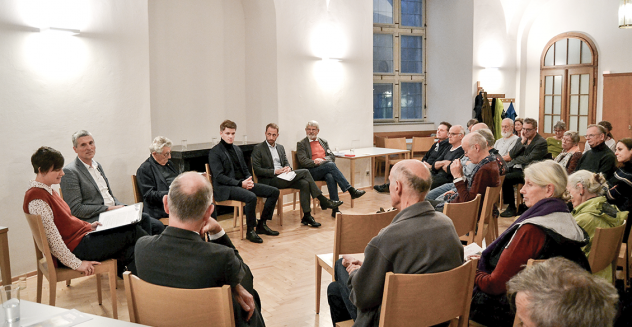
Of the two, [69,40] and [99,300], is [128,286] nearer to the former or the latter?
[99,300]

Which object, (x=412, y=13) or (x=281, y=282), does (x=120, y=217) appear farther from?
(x=412, y=13)

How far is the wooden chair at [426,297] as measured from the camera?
193 cm

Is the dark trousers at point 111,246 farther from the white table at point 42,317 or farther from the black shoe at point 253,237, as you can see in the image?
the black shoe at point 253,237

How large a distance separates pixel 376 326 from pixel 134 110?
4.07 m

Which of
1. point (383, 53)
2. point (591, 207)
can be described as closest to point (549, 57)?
point (383, 53)

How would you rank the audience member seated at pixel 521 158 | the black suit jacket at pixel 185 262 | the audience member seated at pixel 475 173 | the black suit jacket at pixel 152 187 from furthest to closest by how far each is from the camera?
the audience member seated at pixel 521 158, the black suit jacket at pixel 152 187, the audience member seated at pixel 475 173, the black suit jacket at pixel 185 262

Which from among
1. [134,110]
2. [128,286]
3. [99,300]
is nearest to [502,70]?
[134,110]

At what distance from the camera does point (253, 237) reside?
5.50m

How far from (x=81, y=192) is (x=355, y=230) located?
7.68 ft

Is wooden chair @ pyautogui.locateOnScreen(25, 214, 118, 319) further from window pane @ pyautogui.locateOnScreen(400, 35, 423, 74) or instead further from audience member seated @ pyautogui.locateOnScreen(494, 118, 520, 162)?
window pane @ pyautogui.locateOnScreen(400, 35, 423, 74)

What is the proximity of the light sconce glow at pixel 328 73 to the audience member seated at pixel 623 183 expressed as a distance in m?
4.26

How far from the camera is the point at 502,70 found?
1017 cm

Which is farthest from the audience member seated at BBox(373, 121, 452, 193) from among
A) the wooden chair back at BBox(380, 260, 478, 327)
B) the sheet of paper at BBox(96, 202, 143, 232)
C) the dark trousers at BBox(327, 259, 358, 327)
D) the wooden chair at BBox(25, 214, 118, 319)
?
the wooden chair back at BBox(380, 260, 478, 327)

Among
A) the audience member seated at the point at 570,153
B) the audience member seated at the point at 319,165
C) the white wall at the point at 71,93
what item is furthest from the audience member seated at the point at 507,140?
the white wall at the point at 71,93
